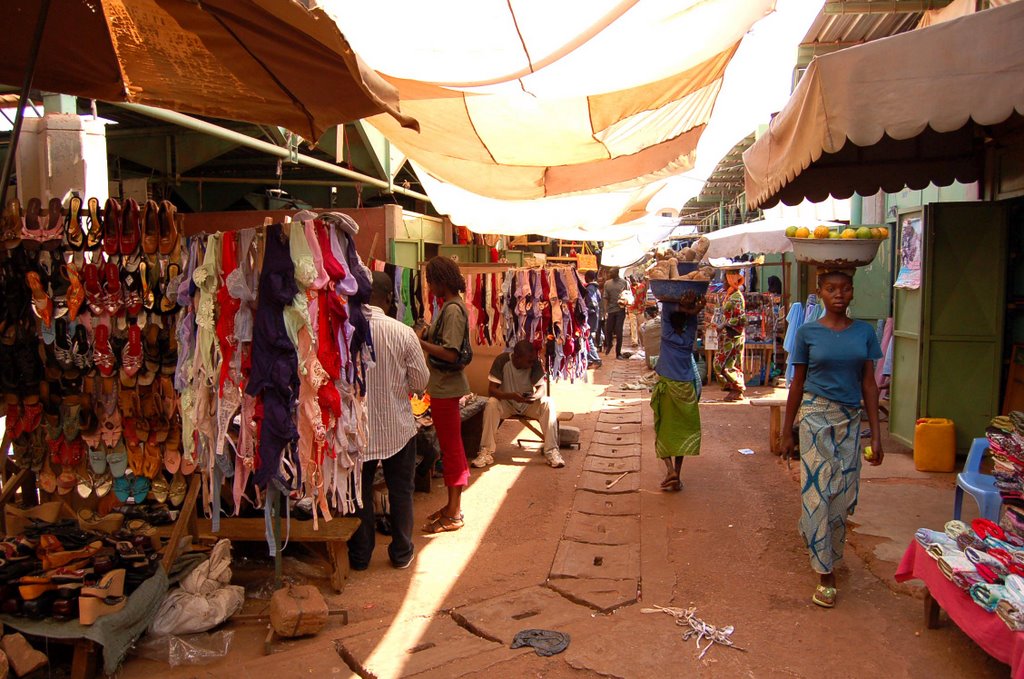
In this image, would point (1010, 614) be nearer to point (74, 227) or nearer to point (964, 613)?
point (964, 613)

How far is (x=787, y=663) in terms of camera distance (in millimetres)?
3633

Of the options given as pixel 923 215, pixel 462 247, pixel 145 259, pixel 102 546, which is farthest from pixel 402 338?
pixel 462 247

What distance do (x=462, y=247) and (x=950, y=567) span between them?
1054cm

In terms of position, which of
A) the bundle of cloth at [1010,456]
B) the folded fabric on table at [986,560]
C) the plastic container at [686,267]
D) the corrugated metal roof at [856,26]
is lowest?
the folded fabric on table at [986,560]

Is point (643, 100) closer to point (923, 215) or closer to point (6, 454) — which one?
point (923, 215)

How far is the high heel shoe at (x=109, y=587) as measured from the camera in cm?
361

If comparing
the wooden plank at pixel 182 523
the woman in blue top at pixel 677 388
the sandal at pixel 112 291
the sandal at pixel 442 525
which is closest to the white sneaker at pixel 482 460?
the sandal at pixel 442 525

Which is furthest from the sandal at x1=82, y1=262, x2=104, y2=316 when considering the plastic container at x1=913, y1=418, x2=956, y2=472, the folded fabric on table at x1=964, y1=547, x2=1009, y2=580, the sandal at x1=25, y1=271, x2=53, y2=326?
the plastic container at x1=913, y1=418, x2=956, y2=472

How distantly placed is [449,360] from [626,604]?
2.03 m

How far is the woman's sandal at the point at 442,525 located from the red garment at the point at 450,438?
32 centimetres

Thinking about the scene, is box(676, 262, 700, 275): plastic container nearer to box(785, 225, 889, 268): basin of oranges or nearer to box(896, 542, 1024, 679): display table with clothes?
box(785, 225, 889, 268): basin of oranges

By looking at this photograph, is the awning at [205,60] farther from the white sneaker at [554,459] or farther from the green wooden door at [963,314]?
the green wooden door at [963,314]

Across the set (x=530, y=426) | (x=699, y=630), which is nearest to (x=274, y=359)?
(x=699, y=630)

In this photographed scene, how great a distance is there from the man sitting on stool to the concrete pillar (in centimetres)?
402
